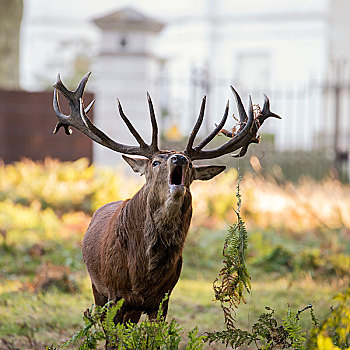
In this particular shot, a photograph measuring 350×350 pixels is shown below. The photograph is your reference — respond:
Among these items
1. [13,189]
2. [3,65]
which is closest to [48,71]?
[3,65]

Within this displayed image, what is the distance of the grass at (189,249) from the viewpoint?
248 inches

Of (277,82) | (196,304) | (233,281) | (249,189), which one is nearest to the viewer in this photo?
(233,281)

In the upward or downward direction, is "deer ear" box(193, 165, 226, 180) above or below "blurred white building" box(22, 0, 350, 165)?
below

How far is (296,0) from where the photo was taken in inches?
1055

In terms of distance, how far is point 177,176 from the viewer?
379 cm

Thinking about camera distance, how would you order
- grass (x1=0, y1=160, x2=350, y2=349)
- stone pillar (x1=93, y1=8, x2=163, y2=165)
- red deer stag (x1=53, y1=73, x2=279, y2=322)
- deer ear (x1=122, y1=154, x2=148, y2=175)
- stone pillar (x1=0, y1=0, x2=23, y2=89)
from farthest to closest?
stone pillar (x1=0, y1=0, x2=23, y2=89)
stone pillar (x1=93, y1=8, x2=163, y2=165)
grass (x1=0, y1=160, x2=350, y2=349)
deer ear (x1=122, y1=154, x2=148, y2=175)
red deer stag (x1=53, y1=73, x2=279, y2=322)

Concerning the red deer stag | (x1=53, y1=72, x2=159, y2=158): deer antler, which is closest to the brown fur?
the red deer stag

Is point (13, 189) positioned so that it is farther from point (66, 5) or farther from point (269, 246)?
point (66, 5)

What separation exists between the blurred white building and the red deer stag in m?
20.3

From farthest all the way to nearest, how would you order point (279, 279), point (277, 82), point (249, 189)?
point (277, 82) < point (249, 189) < point (279, 279)

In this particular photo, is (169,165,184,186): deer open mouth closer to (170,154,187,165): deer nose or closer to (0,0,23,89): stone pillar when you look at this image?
(170,154,187,165): deer nose

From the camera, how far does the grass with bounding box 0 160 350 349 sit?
6.30 metres

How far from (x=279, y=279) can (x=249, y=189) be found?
7.33ft

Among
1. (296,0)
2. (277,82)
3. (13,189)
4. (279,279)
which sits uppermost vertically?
(296,0)
